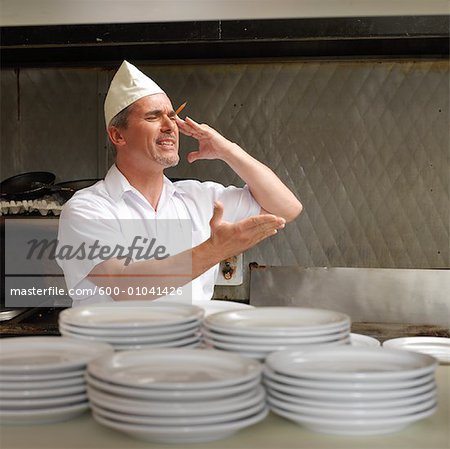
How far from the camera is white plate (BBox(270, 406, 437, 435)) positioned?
1.02 m

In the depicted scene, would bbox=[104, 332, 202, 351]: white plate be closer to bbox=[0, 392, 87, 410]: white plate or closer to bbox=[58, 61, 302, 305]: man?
bbox=[0, 392, 87, 410]: white plate

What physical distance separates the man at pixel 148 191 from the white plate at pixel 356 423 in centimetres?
137

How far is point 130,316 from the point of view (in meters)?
1.39

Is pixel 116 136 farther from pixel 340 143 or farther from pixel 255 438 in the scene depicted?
pixel 255 438

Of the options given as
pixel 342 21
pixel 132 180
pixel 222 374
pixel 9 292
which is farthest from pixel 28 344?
pixel 9 292

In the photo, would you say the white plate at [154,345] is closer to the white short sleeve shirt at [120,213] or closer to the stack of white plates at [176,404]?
the stack of white plates at [176,404]

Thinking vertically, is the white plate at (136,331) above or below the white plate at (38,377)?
above

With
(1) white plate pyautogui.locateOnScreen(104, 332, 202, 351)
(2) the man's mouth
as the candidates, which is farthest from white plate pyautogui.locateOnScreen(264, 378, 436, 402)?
(2) the man's mouth

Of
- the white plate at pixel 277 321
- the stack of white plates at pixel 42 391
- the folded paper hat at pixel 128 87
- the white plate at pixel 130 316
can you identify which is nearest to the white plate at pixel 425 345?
the white plate at pixel 277 321

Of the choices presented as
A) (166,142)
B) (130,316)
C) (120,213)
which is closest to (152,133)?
(166,142)

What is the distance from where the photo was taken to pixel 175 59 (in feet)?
12.5

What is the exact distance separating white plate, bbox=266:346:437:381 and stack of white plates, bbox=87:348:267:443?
0.23 feet

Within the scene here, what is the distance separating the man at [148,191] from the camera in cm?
244

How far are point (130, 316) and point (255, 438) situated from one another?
0.44 m
